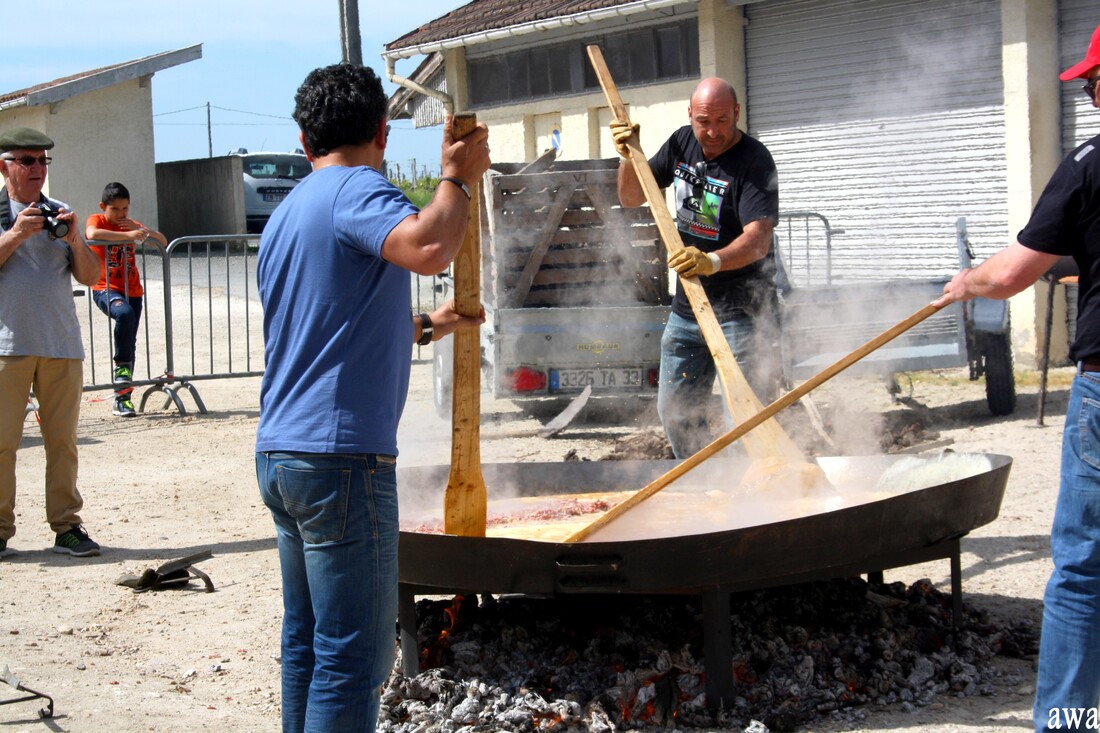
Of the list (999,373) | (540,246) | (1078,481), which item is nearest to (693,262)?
(1078,481)

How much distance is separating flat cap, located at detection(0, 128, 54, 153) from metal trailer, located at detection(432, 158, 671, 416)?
3895 millimetres

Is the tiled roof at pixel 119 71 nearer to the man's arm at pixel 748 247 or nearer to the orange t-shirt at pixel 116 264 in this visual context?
the orange t-shirt at pixel 116 264

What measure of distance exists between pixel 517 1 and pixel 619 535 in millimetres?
13331

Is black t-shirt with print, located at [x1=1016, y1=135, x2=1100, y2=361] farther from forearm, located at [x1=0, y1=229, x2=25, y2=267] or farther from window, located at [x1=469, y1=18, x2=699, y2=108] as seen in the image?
window, located at [x1=469, y1=18, x2=699, y2=108]

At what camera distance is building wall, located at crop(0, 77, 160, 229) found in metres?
22.3

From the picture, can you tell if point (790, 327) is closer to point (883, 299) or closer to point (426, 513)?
point (883, 299)

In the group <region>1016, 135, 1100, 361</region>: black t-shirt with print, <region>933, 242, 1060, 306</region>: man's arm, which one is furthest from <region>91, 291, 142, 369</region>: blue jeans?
<region>1016, 135, 1100, 361</region>: black t-shirt with print

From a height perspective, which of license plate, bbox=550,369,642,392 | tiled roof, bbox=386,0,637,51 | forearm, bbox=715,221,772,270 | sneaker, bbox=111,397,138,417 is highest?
tiled roof, bbox=386,0,637,51

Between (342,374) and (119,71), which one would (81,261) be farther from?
(119,71)

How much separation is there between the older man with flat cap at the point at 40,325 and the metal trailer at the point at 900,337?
4.91 meters

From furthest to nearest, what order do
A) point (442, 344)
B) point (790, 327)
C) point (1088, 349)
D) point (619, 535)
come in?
point (442, 344) → point (790, 327) → point (619, 535) → point (1088, 349)

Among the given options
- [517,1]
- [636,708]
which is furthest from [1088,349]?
[517,1]

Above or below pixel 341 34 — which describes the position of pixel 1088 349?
below

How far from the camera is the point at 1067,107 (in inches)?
431
